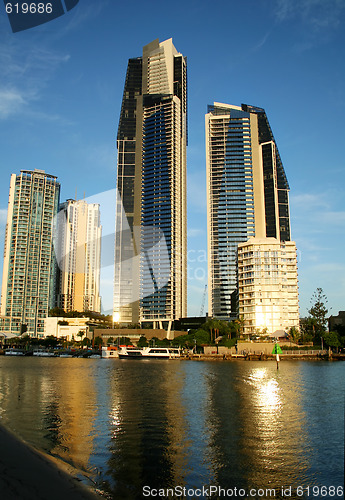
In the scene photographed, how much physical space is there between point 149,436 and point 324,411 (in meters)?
17.3

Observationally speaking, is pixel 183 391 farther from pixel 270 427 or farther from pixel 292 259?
pixel 292 259

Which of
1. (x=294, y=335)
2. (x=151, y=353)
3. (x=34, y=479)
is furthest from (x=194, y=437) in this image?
(x=294, y=335)

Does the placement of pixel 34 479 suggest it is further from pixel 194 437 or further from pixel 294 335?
pixel 294 335

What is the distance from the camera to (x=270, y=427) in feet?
104

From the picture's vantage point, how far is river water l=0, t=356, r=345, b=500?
2023 cm

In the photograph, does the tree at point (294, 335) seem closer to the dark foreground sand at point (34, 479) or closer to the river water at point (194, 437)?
the river water at point (194, 437)

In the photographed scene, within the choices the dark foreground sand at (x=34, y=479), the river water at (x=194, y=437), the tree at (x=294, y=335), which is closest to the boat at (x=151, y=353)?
the tree at (x=294, y=335)

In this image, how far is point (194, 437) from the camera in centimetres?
2853

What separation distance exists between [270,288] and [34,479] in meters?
145

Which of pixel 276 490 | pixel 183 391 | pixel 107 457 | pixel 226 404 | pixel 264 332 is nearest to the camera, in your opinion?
pixel 276 490

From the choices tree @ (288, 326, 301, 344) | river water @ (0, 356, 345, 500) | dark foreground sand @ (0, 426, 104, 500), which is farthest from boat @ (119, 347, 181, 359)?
dark foreground sand @ (0, 426, 104, 500)

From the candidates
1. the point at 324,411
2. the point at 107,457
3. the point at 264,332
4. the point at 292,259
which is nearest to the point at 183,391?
the point at 324,411

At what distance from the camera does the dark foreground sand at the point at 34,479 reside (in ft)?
54.8

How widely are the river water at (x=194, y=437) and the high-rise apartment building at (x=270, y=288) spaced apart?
343 ft
